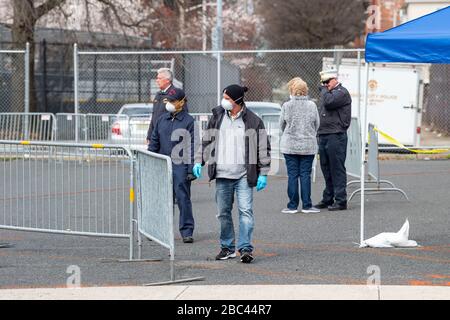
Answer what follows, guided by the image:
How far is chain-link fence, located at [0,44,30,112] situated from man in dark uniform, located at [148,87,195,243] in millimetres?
15361

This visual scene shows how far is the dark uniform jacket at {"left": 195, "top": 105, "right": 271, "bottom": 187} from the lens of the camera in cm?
971

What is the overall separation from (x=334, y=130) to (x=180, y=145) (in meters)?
3.25

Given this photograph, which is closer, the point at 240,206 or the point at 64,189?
the point at 240,206

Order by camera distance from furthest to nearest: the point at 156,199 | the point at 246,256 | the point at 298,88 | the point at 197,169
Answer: the point at 298,88 → the point at 197,169 → the point at 246,256 → the point at 156,199

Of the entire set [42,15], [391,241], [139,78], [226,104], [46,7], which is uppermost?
[46,7]

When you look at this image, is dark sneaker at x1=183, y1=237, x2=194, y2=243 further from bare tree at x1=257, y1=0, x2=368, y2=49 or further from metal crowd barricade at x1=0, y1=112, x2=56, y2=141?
bare tree at x1=257, y1=0, x2=368, y2=49

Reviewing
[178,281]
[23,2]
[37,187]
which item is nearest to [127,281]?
[178,281]

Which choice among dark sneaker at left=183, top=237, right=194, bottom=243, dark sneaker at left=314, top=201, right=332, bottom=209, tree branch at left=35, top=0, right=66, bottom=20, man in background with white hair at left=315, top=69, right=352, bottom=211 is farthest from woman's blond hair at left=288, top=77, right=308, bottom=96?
tree branch at left=35, top=0, right=66, bottom=20

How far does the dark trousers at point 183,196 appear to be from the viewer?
36.6 feet

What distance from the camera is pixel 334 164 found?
13734mm

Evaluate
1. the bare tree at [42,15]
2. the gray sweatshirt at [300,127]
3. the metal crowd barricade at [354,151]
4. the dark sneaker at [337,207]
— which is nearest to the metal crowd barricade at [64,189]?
the gray sweatshirt at [300,127]

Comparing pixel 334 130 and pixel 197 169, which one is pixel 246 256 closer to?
pixel 197 169

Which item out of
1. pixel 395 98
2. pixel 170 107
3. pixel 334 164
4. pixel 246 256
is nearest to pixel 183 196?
pixel 170 107

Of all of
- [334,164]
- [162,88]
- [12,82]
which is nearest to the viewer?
[162,88]
